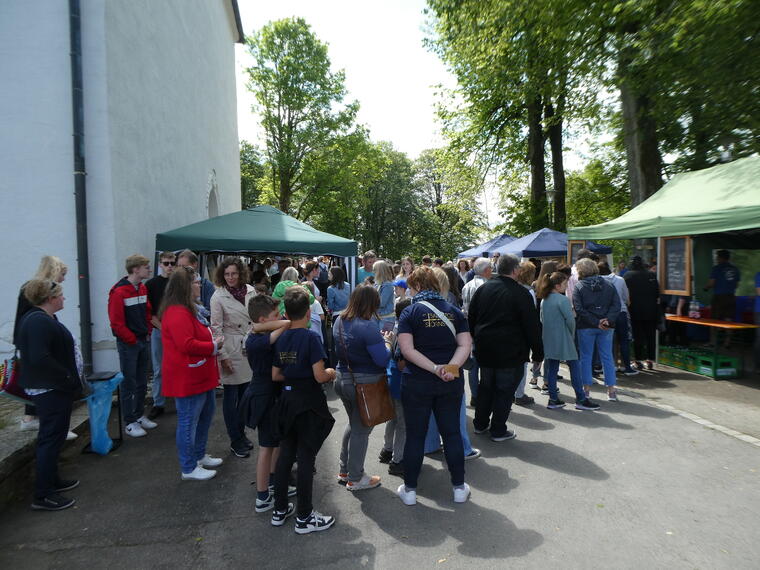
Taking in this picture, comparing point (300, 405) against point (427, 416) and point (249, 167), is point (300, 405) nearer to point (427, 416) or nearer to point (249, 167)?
point (427, 416)

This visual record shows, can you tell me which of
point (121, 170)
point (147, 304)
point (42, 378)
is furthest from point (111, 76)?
point (42, 378)

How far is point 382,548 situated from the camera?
299 cm

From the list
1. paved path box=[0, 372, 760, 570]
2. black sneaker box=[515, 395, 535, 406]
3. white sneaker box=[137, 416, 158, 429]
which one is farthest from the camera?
black sneaker box=[515, 395, 535, 406]

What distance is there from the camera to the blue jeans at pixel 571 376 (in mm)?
5652

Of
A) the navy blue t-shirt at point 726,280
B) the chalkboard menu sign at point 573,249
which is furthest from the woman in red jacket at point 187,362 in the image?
the chalkboard menu sign at point 573,249

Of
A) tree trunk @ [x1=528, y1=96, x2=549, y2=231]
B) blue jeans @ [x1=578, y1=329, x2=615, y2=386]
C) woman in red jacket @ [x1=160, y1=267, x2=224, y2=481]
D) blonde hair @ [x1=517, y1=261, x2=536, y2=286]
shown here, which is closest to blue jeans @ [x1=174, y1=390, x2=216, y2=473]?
woman in red jacket @ [x1=160, y1=267, x2=224, y2=481]

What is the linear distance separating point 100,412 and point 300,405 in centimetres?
256

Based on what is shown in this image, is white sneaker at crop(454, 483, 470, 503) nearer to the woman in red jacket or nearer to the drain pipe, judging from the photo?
the woman in red jacket

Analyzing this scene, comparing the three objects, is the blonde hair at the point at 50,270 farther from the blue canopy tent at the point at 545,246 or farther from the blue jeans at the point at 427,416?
the blue canopy tent at the point at 545,246

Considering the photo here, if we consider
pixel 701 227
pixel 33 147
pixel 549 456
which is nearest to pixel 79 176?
pixel 33 147

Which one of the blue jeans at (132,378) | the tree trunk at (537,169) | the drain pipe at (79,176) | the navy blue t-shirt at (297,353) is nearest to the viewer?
the navy blue t-shirt at (297,353)

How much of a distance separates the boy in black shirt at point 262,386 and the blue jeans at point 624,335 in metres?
5.43

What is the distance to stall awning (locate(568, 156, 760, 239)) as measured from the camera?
6.72 metres

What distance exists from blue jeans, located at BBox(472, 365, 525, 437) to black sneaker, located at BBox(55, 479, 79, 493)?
3.67 meters
